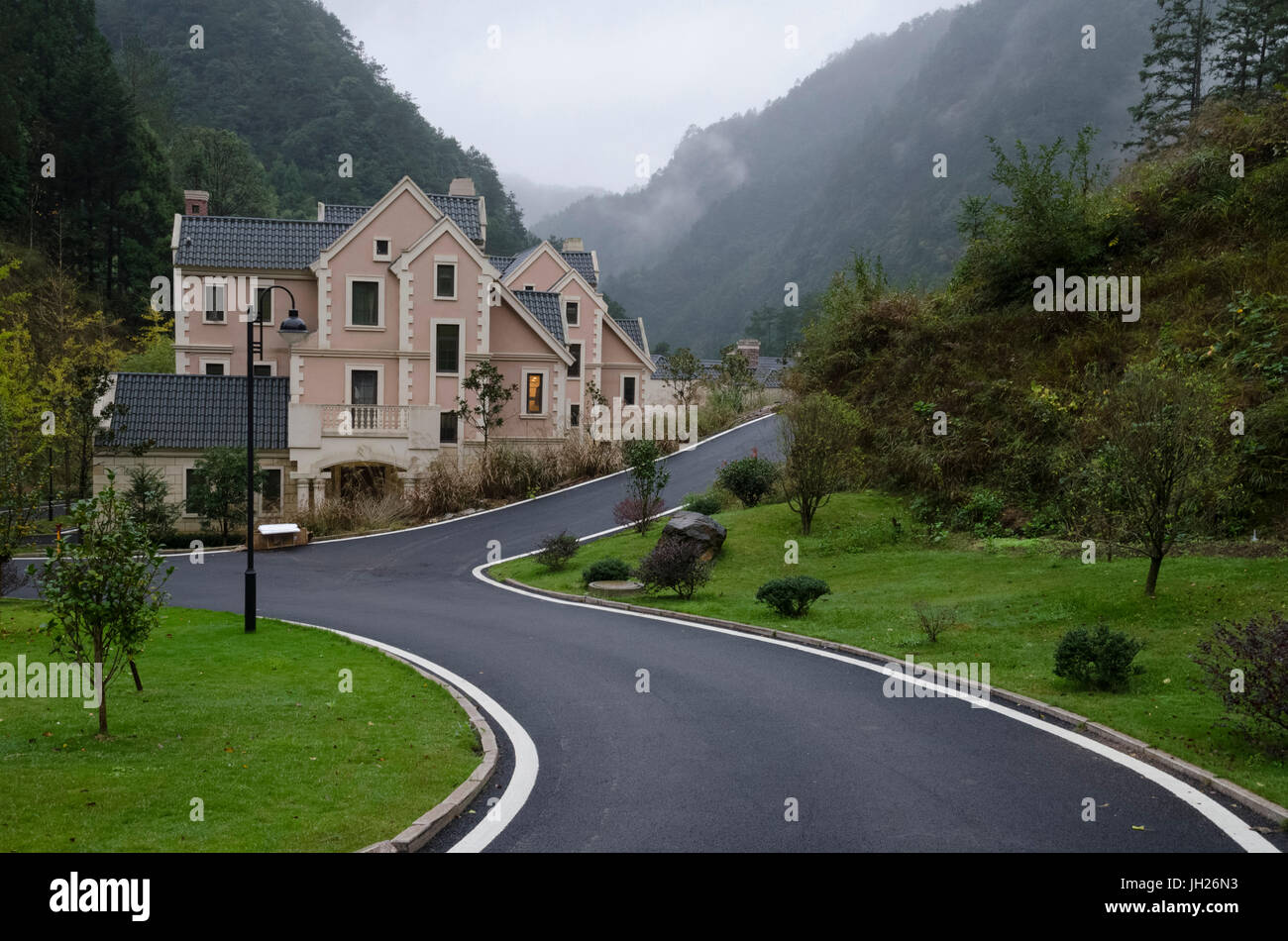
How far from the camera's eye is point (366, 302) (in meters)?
39.5

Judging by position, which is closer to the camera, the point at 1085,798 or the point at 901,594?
the point at 1085,798

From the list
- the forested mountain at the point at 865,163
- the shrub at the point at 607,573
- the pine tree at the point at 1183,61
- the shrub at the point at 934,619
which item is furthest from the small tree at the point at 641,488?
the forested mountain at the point at 865,163

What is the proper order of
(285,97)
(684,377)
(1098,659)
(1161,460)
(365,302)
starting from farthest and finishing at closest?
(285,97) → (684,377) → (365,302) → (1161,460) → (1098,659)

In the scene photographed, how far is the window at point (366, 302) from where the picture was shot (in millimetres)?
39344

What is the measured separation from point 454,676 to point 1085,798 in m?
8.54

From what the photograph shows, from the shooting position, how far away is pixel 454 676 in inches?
541

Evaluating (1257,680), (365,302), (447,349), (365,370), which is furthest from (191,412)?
(1257,680)

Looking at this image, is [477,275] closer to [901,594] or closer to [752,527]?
[752,527]

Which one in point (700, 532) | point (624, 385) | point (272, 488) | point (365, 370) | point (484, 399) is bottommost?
point (700, 532)

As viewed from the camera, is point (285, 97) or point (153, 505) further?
point (285, 97)

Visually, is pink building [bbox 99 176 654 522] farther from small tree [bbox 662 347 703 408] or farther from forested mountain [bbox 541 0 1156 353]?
forested mountain [bbox 541 0 1156 353]

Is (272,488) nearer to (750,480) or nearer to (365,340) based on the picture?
(365,340)

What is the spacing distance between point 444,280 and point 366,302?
3.33m
